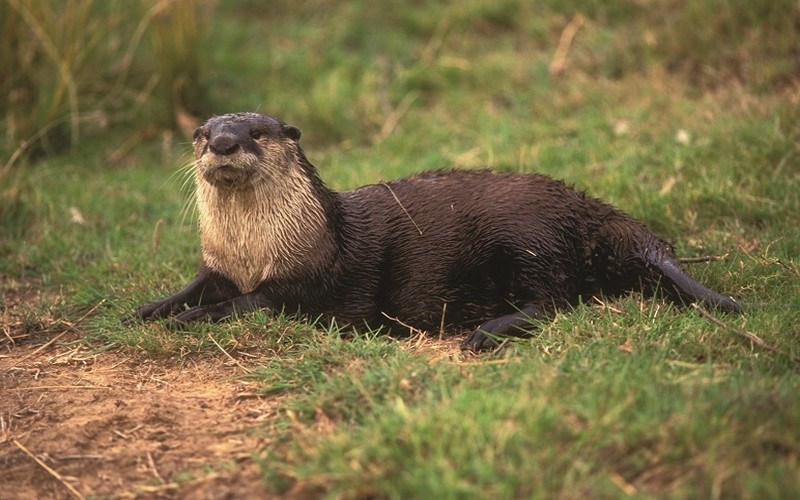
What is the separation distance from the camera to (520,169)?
16.9 ft

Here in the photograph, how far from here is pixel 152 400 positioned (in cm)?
314

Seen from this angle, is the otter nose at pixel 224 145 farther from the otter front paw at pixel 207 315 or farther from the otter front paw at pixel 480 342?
the otter front paw at pixel 480 342

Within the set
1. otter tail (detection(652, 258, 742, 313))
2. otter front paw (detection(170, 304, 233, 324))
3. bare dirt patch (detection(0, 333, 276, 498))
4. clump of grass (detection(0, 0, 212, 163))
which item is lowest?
bare dirt patch (detection(0, 333, 276, 498))

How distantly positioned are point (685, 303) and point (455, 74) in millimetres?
3448

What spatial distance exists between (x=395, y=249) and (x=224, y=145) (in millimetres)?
748

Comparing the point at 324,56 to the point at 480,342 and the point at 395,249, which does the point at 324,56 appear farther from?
the point at 480,342

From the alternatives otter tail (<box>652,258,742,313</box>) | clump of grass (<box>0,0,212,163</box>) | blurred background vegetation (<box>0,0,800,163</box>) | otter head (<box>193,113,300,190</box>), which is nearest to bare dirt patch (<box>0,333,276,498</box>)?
otter head (<box>193,113,300,190</box>)

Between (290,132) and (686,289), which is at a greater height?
(290,132)

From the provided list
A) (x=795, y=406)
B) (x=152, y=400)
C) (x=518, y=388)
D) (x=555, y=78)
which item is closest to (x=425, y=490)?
(x=518, y=388)

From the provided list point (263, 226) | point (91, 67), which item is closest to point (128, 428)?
point (263, 226)

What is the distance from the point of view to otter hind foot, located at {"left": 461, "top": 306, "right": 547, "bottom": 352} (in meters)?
3.40

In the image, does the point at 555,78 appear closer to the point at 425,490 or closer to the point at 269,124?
the point at 269,124

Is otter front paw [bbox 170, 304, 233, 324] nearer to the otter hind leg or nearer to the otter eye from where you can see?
the otter eye

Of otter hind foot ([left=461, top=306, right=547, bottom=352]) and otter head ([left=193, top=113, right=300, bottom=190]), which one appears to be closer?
otter hind foot ([left=461, top=306, right=547, bottom=352])
